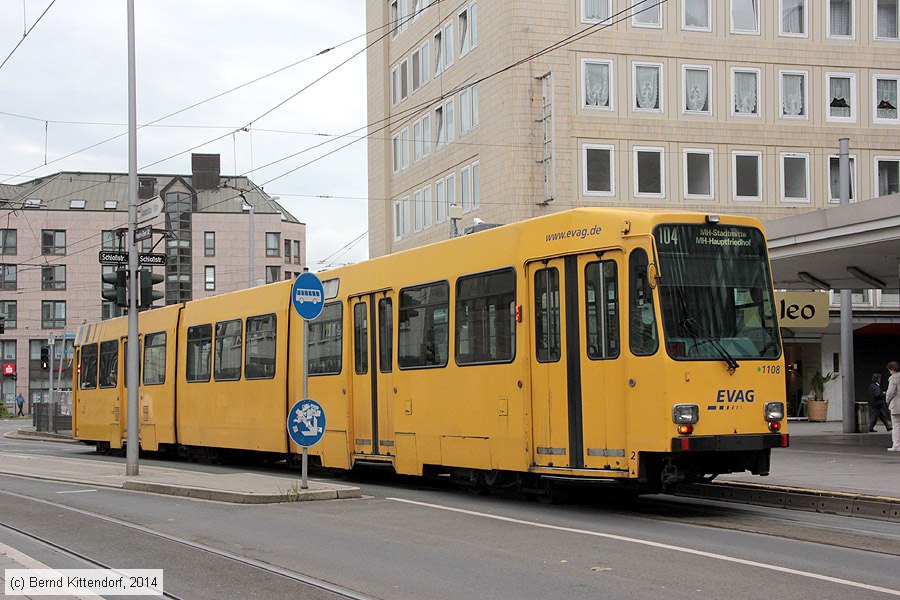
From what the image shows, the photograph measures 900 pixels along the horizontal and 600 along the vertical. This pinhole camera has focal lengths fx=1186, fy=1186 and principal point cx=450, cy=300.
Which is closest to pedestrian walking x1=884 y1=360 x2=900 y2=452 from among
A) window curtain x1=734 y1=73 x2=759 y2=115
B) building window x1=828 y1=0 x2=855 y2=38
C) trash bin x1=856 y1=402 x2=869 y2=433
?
trash bin x1=856 y1=402 x2=869 y2=433

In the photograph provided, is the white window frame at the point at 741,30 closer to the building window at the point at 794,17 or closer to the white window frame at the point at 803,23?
the white window frame at the point at 803,23

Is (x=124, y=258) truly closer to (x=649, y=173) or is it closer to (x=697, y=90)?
(x=649, y=173)

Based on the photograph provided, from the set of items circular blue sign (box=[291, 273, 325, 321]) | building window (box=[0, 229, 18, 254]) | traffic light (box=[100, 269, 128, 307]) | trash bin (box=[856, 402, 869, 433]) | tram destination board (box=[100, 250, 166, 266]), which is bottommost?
trash bin (box=[856, 402, 869, 433])

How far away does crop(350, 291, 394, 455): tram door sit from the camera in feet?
56.2

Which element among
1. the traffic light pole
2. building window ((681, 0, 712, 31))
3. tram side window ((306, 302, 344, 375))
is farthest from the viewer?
building window ((681, 0, 712, 31))

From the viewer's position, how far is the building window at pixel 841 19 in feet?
146

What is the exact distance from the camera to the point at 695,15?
4294cm

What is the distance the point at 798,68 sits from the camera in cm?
4406

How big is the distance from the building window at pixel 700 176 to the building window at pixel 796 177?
3094 mm

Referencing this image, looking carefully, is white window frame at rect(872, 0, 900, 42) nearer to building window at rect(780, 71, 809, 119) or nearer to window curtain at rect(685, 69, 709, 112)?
building window at rect(780, 71, 809, 119)

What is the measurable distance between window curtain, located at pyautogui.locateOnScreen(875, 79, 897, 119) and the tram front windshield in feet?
114

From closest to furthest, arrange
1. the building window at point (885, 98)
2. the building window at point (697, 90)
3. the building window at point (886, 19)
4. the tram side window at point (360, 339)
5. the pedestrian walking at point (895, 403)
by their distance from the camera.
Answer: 1. the tram side window at point (360, 339)
2. the pedestrian walking at point (895, 403)
3. the building window at point (697, 90)
4. the building window at point (885, 98)
5. the building window at point (886, 19)

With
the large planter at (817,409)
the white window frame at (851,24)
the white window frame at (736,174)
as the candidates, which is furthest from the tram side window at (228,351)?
the white window frame at (851,24)

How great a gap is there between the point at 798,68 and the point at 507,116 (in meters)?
11.4
